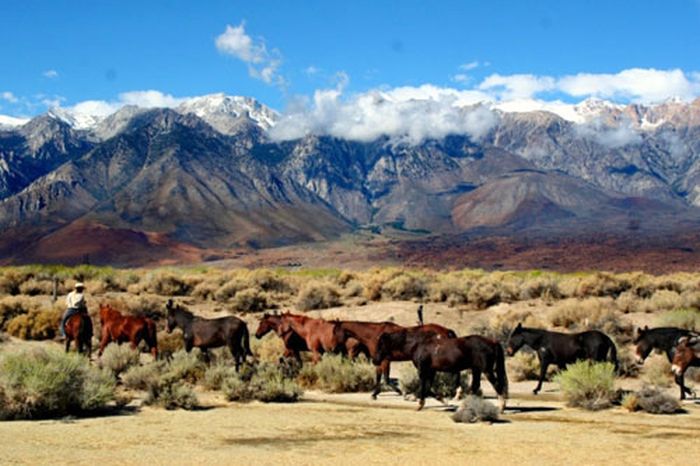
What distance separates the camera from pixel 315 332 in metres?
21.2

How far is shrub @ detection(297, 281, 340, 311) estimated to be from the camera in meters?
37.6

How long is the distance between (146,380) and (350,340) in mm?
5249

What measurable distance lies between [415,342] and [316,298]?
65.0ft

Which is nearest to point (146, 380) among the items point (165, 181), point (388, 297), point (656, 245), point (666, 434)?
point (666, 434)

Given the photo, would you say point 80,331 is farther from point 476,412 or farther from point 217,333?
point 476,412

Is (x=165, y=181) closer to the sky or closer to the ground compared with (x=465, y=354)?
closer to the sky

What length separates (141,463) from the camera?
11.1 metres

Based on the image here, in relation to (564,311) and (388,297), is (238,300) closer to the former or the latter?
(388,297)

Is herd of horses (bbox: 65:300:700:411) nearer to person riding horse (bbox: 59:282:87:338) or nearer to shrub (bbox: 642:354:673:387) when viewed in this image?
person riding horse (bbox: 59:282:87:338)

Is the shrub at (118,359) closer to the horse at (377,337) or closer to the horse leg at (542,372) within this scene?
the horse at (377,337)

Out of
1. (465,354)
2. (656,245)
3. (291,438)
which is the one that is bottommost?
(291,438)

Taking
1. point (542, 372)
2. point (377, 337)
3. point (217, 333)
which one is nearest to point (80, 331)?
point (217, 333)

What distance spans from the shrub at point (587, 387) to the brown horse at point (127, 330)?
1045cm

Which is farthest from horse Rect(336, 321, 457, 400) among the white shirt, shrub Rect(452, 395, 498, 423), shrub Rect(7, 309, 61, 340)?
shrub Rect(7, 309, 61, 340)
